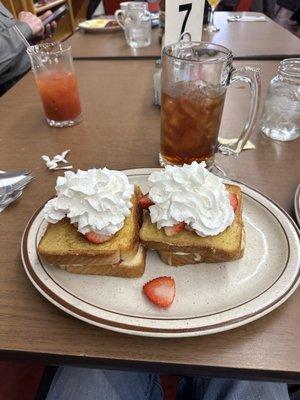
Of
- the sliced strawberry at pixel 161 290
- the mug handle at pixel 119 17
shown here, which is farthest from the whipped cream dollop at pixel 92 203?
the mug handle at pixel 119 17

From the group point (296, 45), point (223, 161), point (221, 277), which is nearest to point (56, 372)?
point (221, 277)

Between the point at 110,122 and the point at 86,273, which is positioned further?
the point at 110,122

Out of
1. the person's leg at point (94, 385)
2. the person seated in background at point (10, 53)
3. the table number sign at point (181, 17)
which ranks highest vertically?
the table number sign at point (181, 17)

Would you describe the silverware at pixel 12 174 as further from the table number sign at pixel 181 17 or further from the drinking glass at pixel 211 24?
the drinking glass at pixel 211 24

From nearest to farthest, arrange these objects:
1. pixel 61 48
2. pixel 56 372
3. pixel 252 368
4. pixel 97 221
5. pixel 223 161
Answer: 1. pixel 252 368
2. pixel 97 221
3. pixel 56 372
4. pixel 223 161
5. pixel 61 48

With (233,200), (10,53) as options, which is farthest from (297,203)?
(10,53)

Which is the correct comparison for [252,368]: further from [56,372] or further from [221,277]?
[56,372]
